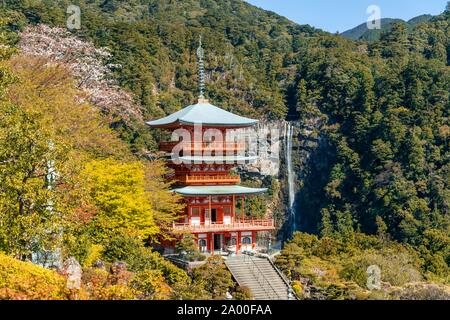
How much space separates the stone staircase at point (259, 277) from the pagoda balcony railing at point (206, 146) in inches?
198

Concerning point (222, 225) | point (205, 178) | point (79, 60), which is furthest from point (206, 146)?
point (79, 60)

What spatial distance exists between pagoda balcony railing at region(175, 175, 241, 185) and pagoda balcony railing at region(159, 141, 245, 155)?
3.45 ft

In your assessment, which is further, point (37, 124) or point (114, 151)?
point (114, 151)

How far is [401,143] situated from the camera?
5506 cm

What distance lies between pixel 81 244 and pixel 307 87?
4870 cm

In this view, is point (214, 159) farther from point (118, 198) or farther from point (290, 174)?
point (290, 174)

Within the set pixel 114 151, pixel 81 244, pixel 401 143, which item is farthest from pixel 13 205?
pixel 401 143

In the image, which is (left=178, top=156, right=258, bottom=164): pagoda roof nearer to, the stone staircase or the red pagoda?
the red pagoda

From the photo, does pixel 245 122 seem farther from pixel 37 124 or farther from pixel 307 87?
pixel 307 87

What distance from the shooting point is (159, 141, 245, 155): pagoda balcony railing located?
28.8 m

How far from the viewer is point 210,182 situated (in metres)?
29.0

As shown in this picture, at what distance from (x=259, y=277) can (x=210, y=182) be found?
5786 millimetres

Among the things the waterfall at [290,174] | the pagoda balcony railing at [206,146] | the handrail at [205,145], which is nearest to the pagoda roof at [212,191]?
the pagoda balcony railing at [206,146]

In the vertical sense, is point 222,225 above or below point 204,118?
below
